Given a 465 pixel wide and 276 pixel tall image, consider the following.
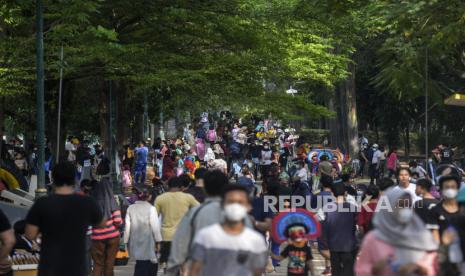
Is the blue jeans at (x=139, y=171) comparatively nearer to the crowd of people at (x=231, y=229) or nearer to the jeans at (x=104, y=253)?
the crowd of people at (x=231, y=229)

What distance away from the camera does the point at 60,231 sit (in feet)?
24.6

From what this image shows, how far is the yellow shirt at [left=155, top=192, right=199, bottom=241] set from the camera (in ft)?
37.5

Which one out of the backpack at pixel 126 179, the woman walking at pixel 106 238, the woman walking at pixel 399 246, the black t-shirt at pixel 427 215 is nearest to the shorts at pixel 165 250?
the woman walking at pixel 106 238

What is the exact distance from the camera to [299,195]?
15.8 meters

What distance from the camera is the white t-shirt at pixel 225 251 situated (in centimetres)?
655

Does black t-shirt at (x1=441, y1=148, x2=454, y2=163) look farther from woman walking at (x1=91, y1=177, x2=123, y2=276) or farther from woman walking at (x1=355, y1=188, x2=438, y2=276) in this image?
woman walking at (x1=355, y1=188, x2=438, y2=276)

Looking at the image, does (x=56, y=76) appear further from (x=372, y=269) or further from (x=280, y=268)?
(x=372, y=269)

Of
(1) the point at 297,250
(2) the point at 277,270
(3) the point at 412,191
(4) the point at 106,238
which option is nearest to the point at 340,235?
(3) the point at 412,191

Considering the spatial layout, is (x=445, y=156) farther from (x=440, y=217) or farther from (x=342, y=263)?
(x=440, y=217)

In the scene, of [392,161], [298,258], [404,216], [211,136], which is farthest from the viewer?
[211,136]

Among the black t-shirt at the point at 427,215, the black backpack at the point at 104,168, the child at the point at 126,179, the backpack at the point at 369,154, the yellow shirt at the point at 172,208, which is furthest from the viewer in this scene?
the backpack at the point at 369,154

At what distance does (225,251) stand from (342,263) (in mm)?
5457

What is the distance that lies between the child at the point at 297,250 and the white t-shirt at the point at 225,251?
138 inches

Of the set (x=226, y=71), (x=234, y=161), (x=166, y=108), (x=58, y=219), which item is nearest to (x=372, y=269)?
(x=58, y=219)
